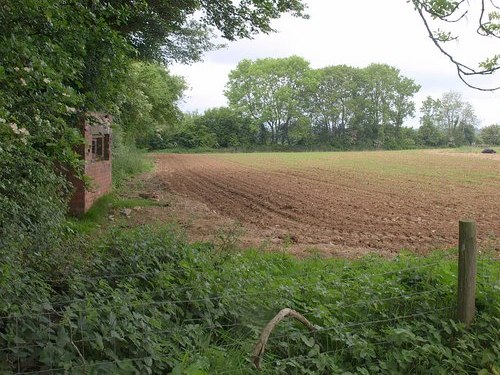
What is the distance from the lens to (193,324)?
404 centimetres

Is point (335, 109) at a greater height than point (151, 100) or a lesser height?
greater

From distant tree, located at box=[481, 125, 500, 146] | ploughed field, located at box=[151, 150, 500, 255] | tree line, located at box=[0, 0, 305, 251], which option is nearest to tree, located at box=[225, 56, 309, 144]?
distant tree, located at box=[481, 125, 500, 146]

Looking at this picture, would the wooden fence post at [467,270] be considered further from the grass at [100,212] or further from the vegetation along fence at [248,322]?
the grass at [100,212]

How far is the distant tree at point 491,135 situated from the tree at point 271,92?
39.5 m

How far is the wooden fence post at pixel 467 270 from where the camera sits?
165 inches

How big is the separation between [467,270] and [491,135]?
110190 mm

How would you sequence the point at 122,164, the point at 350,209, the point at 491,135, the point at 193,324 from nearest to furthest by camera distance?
the point at 193,324 < the point at 350,209 < the point at 122,164 < the point at 491,135

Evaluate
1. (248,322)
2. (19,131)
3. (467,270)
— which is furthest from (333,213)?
(19,131)

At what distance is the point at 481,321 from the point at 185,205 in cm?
1317

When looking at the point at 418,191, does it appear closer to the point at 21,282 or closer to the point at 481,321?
the point at 481,321

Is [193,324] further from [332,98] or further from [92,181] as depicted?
[332,98]

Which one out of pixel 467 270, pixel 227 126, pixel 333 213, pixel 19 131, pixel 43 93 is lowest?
pixel 333 213

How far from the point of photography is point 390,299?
4617 millimetres

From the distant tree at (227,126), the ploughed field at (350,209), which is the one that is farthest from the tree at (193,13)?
the distant tree at (227,126)
